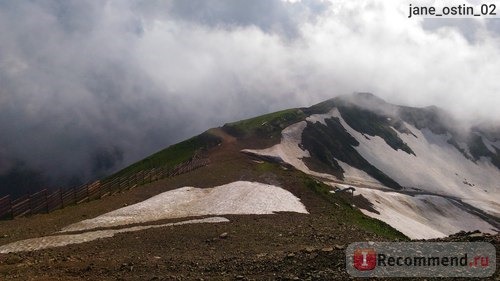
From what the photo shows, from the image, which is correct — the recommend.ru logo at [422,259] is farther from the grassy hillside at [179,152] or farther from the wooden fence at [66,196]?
the grassy hillside at [179,152]

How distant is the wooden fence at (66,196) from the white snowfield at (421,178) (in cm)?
3347

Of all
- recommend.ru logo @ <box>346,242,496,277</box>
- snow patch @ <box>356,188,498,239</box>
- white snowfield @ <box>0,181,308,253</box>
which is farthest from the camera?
snow patch @ <box>356,188,498,239</box>

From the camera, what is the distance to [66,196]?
51.7 metres

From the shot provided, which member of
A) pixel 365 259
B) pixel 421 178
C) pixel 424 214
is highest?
pixel 365 259

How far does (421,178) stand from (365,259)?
426ft

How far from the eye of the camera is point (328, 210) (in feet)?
157

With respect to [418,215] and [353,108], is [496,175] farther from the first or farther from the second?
[418,215]

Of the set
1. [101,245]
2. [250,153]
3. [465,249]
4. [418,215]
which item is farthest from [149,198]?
[418,215]

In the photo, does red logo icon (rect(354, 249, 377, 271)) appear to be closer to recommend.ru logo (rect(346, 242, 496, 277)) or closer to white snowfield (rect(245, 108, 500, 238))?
recommend.ru logo (rect(346, 242, 496, 277))

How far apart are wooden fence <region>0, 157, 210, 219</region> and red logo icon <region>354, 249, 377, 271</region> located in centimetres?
3271

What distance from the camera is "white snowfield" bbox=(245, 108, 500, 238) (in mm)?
86188

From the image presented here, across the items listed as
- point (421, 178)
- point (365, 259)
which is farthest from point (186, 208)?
point (421, 178)

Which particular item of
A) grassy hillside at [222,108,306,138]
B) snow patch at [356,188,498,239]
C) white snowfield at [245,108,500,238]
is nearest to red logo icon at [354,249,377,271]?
white snowfield at [245,108,500,238]

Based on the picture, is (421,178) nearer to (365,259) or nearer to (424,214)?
(424,214)
